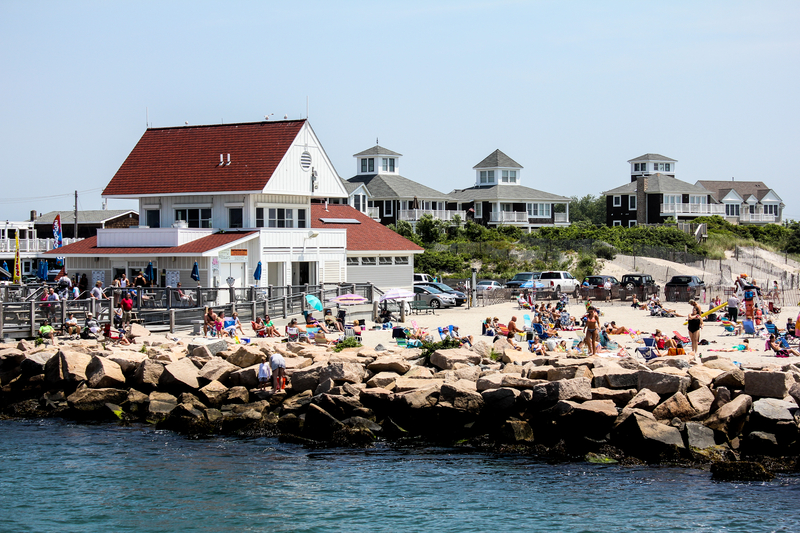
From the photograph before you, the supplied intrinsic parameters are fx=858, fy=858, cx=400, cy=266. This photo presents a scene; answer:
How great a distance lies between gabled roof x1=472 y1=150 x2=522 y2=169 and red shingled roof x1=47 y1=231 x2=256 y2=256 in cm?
5479

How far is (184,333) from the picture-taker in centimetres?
3041

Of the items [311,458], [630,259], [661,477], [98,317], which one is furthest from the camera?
[630,259]

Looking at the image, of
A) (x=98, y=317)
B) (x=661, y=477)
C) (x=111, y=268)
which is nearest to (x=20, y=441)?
(x=98, y=317)

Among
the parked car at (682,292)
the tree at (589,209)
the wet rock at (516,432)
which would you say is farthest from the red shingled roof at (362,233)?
the tree at (589,209)

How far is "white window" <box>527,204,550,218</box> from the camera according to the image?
86.2 meters

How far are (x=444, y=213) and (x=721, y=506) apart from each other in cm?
6691

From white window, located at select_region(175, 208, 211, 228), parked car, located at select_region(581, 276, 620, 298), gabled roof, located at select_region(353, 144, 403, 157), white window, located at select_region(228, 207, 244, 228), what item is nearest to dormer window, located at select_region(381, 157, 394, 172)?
gabled roof, located at select_region(353, 144, 403, 157)

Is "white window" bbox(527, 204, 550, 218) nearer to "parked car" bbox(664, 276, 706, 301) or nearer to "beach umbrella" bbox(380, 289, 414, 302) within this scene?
"parked car" bbox(664, 276, 706, 301)

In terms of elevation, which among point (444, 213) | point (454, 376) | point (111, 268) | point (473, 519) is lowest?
point (473, 519)

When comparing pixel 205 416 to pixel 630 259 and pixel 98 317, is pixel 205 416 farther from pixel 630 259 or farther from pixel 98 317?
pixel 630 259

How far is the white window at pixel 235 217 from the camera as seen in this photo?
39844mm

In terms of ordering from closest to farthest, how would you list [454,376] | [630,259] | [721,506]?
1. [721,506]
2. [454,376]
3. [630,259]

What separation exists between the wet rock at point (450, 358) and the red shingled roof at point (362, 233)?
2102cm

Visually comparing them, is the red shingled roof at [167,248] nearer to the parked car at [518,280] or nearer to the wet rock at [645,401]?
the parked car at [518,280]
